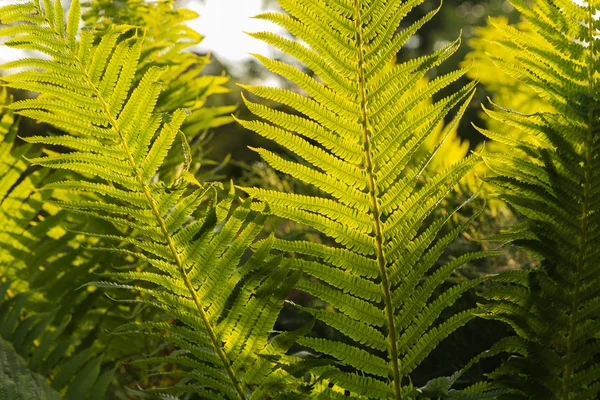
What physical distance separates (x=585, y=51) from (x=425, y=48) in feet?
55.9

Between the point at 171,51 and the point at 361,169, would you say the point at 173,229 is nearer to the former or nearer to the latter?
the point at 361,169

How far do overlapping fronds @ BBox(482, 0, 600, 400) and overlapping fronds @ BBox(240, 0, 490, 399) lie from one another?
0.07 m


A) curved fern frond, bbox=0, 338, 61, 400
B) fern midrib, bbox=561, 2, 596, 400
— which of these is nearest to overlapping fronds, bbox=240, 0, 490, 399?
fern midrib, bbox=561, 2, 596, 400

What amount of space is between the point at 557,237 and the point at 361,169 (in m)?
0.22

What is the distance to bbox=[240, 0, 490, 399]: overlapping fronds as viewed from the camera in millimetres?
720

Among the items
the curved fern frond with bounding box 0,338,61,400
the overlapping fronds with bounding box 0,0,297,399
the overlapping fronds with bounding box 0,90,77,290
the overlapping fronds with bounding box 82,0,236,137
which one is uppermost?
the overlapping fronds with bounding box 82,0,236,137

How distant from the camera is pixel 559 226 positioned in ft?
2.40

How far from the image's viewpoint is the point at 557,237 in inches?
Result: 28.8

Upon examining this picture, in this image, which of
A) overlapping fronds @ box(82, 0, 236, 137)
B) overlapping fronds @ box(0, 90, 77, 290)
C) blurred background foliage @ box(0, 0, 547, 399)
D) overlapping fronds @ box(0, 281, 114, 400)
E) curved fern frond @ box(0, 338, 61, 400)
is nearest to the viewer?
curved fern frond @ box(0, 338, 61, 400)

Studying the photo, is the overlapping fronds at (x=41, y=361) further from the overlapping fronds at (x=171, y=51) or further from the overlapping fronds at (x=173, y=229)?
the overlapping fronds at (x=171, y=51)

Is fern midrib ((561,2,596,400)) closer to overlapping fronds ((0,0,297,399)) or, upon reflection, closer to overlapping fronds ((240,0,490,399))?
overlapping fronds ((240,0,490,399))

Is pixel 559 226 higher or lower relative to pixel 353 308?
higher

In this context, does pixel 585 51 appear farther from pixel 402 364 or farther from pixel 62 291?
pixel 62 291

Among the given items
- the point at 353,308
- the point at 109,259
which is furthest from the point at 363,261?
the point at 109,259
